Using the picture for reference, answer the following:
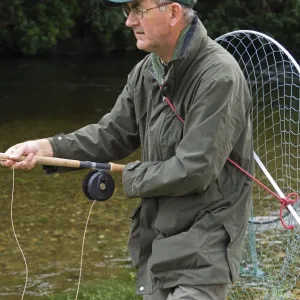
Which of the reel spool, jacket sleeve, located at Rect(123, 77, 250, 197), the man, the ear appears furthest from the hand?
the ear

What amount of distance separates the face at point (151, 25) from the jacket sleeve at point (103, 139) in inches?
20.0

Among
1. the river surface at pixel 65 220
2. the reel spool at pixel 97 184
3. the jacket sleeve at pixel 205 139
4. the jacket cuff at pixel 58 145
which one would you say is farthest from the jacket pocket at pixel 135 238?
the river surface at pixel 65 220

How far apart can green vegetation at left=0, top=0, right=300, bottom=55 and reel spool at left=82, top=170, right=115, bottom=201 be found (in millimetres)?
15224

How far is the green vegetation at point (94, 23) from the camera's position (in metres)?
18.4

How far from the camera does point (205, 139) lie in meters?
2.93

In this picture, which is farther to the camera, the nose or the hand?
the hand

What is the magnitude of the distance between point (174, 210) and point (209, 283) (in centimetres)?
31

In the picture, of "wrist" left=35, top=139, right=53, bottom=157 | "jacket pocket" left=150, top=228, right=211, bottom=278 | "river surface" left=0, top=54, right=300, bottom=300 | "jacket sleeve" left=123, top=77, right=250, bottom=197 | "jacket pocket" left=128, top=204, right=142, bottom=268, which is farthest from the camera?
"river surface" left=0, top=54, right=300, bottom=300

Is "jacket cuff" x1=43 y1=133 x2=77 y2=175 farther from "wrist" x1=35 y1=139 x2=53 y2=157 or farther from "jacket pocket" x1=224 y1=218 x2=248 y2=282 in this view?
"jacket pocket" x1=224 y1=218 x2=248 y2=282

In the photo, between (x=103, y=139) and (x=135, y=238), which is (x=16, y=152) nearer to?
(x=103, y=139)

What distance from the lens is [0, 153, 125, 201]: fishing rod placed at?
334 cm

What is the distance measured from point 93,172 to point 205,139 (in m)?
0.65

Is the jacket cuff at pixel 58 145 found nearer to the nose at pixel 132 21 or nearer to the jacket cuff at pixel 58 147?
the jacket cuff at pixel 58 147

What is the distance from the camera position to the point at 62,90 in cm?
1792
